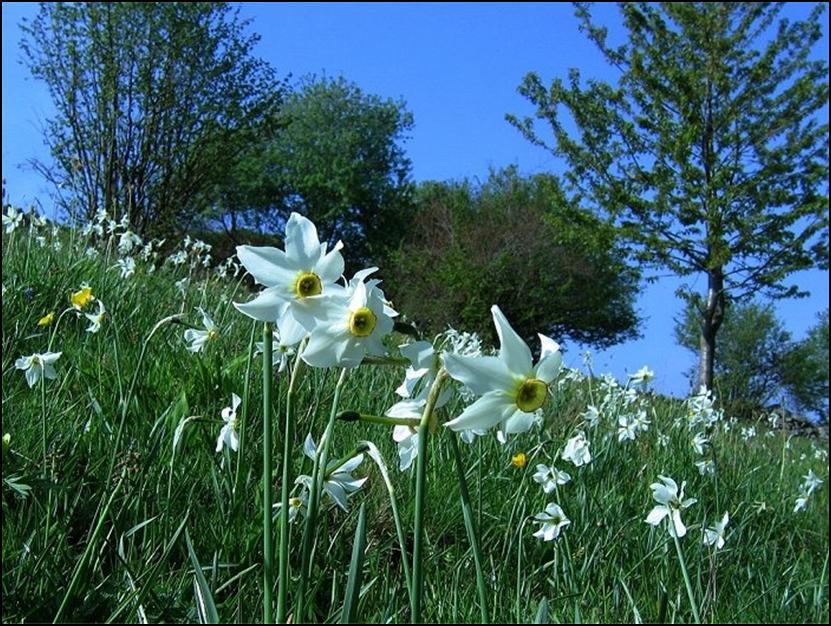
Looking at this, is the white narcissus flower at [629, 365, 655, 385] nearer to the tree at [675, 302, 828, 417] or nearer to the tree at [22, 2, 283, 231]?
the tree at [22, 2, 283, 231]

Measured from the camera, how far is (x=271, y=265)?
4.07 ft

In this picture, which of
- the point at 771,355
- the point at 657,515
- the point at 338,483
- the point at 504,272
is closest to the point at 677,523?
the point at 657,515

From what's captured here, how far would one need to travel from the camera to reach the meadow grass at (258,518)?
1822mm

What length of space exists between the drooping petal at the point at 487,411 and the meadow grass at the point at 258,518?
0.88 feet

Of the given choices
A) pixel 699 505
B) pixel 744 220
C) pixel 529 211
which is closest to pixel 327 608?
pixel 699 505

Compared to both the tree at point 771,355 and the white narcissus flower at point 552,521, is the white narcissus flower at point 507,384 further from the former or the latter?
the tree at point 771,355

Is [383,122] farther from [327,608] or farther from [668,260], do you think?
[327,608]

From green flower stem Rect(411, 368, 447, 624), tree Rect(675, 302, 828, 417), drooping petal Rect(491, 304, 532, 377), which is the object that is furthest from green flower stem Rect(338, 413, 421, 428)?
tree Rect(675, 302, 828, 417)

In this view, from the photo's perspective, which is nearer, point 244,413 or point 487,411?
point 487,411

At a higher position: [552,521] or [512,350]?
[512,350]

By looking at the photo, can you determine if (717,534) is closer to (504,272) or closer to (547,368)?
(547,368)

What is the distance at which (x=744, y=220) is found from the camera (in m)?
18.1

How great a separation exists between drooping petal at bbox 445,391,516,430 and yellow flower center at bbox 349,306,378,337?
0.16 metres

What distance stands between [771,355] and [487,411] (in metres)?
33.1
